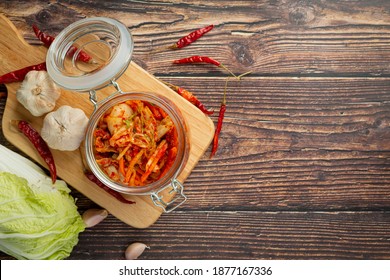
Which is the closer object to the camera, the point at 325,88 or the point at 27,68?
the point at 27,68

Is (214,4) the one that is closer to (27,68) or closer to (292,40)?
(292,40)

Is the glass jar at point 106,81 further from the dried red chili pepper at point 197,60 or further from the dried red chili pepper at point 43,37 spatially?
the dried red chili pepper at point 197,60

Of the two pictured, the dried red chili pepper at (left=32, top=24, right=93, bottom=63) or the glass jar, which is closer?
the glass jar

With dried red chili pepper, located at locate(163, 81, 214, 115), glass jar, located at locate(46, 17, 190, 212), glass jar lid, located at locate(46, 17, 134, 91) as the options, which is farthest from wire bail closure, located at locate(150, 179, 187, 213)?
glass jar lid, located at locate(46, 17, 134, 91)

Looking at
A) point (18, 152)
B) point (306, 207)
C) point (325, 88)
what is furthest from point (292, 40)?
point (18, 152)

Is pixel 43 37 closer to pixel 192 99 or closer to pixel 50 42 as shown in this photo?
pixel 50 42

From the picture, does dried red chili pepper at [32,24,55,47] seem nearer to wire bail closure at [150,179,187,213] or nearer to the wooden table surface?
the wooden table surface

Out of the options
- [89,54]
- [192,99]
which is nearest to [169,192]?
[192,99]
